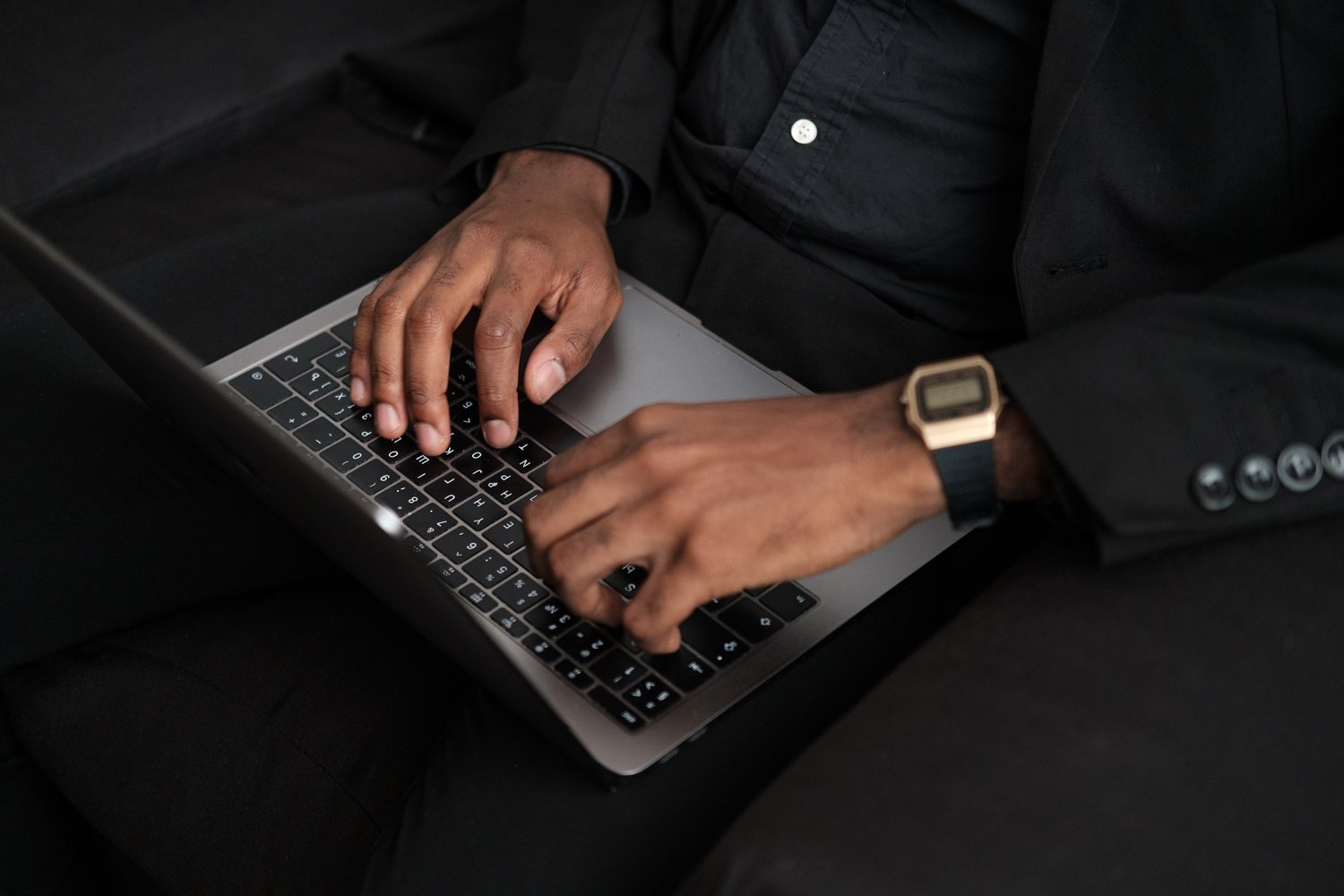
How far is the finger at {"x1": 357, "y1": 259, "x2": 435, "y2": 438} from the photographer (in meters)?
0.95

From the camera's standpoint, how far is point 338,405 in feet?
3.31

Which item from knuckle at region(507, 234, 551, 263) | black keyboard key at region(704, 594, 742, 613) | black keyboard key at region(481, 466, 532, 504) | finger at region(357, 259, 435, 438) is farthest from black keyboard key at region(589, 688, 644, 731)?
knuckle at region(507, 234, 551, 263)

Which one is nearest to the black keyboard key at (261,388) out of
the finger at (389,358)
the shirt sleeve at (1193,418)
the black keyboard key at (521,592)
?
the finger at (389,358)

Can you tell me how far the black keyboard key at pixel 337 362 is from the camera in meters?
1.04

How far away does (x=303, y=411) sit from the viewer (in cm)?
101

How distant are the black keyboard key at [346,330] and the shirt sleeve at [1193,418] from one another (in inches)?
24.7

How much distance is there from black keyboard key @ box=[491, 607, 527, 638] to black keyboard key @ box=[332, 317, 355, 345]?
358 mm

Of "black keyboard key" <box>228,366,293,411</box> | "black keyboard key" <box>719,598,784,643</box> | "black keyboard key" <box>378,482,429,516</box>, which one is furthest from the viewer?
"black keyboard key" <box>228,366,293,411</box>

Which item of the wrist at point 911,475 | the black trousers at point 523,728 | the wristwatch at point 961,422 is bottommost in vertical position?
the black trousers at point 523,728

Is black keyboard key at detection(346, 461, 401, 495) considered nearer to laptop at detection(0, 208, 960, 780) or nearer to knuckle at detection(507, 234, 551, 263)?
laptop at detection(0, 208, 960, 780)

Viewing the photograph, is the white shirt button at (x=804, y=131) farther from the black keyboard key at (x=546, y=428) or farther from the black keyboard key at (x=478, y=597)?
the black keyboard key at (x=478, y=597)

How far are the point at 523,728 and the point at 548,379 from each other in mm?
295

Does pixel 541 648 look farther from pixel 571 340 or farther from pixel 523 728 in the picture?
pixel 571 340

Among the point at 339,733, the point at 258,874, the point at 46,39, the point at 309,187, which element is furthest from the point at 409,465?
the point at 46,39
